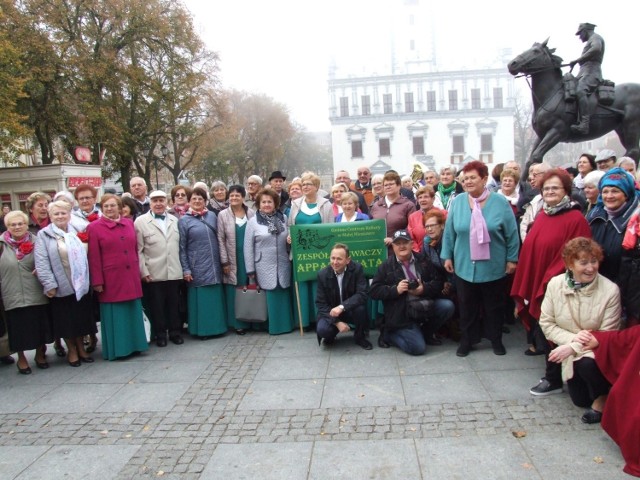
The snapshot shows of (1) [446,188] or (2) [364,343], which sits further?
(1) [446,188]

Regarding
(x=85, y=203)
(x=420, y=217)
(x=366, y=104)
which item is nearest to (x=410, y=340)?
(x=420, y=217)

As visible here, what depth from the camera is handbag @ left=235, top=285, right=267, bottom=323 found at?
6996 millimetres

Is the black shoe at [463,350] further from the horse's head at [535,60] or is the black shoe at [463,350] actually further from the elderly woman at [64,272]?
the horse's head at [535,60]

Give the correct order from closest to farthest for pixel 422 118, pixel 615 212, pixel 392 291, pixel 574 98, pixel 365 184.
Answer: pixel 615 212 → pixel 392 291 → pixel 574 98 → pixel 365 184 → pixel 422 118

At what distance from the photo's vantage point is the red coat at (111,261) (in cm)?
604

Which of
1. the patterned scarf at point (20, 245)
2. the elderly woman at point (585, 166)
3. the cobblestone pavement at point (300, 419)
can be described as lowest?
the cobblestone pavement at point (300, 419)

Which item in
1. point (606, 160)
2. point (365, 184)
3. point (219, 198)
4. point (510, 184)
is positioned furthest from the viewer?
point (365, 184)

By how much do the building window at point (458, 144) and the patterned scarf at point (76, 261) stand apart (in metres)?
65.4

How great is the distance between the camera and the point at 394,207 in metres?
6.93

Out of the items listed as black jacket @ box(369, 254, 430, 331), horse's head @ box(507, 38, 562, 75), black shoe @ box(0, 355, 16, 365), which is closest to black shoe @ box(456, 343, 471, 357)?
black jacket @ box(369, 254, 430, 331)

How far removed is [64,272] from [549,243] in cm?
504

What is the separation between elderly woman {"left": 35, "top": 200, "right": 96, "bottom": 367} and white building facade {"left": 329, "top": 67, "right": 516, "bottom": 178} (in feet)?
200

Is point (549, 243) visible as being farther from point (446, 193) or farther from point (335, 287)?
point (446, 193)

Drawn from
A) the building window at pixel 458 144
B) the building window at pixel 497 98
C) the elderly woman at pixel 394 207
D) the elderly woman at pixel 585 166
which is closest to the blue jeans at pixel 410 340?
the elderly woman at pixel 394 207
